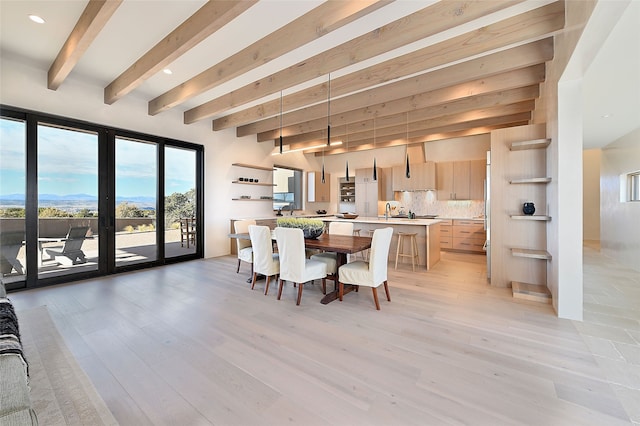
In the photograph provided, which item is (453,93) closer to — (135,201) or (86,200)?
(135,201)

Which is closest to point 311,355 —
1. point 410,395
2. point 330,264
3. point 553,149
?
point 410,395

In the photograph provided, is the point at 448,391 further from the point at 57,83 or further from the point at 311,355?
the point at 57,83

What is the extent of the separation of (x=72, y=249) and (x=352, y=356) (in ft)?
15.5

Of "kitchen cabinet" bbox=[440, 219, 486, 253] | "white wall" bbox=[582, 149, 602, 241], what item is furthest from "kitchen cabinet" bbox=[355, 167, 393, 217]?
"white wall" bbox=[582, 149, 602, 241]

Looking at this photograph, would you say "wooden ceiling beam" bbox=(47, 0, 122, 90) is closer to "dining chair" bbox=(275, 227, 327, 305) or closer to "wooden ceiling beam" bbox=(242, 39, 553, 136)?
"dining chair" bbox=(275, 227, 327, 305)

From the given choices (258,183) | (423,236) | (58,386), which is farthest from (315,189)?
(58,386)

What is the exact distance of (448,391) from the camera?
5.76ft

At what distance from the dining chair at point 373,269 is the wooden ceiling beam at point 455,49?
2.05 meters

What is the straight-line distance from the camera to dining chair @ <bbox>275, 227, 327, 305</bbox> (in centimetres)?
317

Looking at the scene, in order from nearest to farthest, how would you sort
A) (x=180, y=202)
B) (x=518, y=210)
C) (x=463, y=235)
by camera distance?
(x=518, y=210) → (x=180, y=202) → (x=463, y=235)

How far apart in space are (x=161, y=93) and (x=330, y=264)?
4.18 m

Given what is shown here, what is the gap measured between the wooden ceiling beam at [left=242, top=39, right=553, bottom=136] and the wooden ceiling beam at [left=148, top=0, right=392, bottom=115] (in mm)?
1934

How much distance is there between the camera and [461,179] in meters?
7.03

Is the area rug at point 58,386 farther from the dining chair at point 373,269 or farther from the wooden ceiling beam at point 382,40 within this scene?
the wooden ceiling beam at point 382,40
